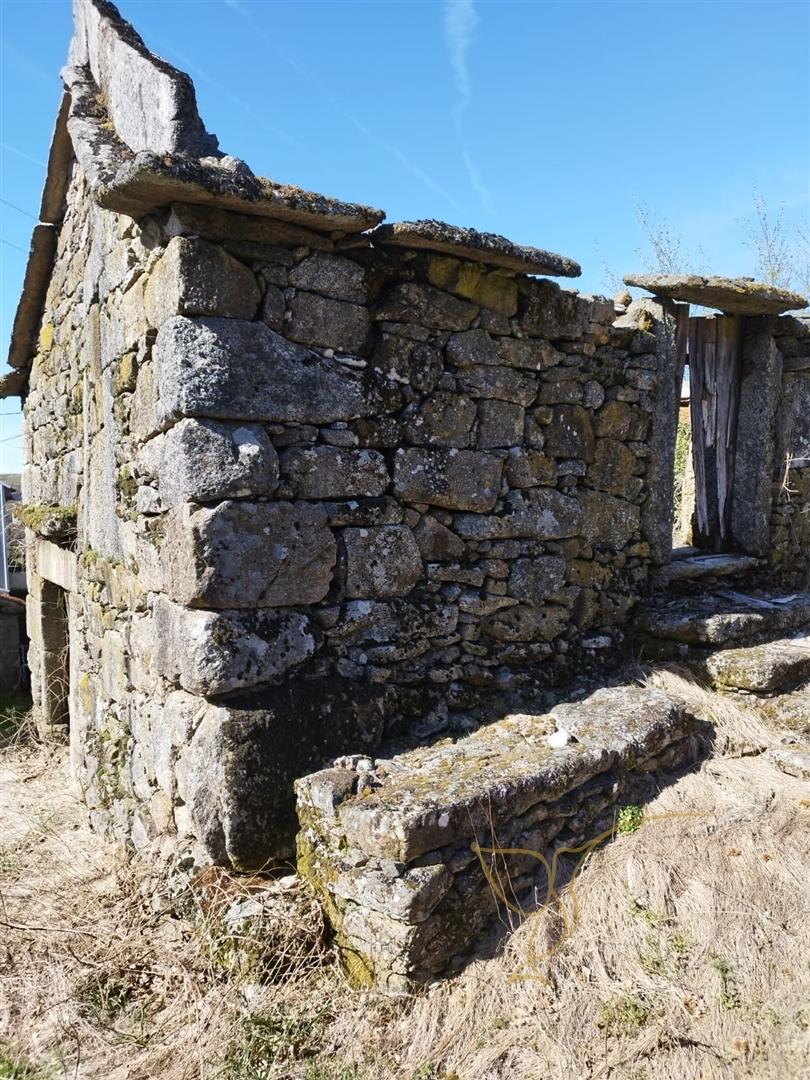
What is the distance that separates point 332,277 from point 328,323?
0.66ft

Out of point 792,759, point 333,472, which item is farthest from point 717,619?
point 333,472

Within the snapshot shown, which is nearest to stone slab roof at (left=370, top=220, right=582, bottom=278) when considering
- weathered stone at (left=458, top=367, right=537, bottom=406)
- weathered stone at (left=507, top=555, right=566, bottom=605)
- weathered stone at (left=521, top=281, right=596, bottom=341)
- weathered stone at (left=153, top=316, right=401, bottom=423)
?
weathered stone at (left=521, top=281, right=596, bottom=341)

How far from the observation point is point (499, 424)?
4059 mm

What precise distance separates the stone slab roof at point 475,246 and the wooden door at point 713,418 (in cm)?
187

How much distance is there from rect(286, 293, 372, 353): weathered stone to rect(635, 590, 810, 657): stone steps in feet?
7.47

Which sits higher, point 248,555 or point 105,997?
point 248,555

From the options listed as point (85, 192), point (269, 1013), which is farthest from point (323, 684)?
point (85, 192)

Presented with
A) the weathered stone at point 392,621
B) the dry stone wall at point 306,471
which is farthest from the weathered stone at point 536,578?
the weathered stone at point 392,621

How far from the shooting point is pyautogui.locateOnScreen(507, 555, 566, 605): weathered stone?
13.6 feet

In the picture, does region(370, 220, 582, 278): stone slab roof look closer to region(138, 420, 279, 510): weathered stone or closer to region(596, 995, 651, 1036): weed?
region(138, 420, 279, 510): weathered stone

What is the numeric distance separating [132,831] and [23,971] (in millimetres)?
1118

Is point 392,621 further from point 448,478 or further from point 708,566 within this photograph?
point 708,566

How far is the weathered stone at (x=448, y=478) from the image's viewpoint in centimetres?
375

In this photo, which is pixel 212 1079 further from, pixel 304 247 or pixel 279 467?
pixel 304 247
